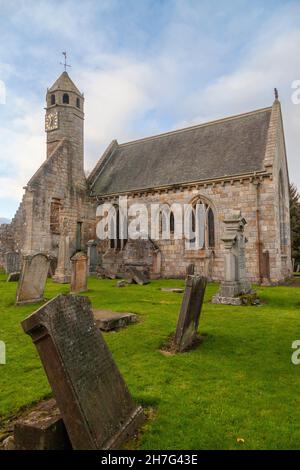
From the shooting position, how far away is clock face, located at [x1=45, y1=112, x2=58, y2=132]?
76.7ft

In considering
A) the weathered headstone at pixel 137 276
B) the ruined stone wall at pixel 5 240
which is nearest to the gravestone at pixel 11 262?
the ruined stone wall at pixel 5 240

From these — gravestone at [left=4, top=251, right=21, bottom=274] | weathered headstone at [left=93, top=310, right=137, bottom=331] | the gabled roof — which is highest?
the gabled roof

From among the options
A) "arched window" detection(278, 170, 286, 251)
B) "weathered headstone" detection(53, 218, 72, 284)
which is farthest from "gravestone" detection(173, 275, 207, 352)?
"arched window" detection(278, 170, 286, 251)

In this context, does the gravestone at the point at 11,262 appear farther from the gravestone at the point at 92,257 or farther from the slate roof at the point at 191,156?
the slate roof at the point at 191,156

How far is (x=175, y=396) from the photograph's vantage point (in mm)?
4180

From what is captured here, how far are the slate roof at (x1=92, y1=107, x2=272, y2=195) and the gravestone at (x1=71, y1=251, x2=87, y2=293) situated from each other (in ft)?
32.1

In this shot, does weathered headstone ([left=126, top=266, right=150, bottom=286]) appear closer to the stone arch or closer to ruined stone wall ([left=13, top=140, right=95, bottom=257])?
the stone arch

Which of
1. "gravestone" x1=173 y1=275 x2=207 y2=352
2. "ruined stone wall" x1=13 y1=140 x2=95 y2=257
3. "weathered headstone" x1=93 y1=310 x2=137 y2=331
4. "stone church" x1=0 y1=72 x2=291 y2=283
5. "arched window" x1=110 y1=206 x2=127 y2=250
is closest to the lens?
"gravestone" x1=173 y1=275 x2=207 y2=352

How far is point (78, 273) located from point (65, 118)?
1527 cm

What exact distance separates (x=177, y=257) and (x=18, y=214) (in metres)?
11.0

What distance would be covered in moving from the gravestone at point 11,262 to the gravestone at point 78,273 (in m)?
7.75

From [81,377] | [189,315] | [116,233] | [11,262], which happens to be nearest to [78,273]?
[189,315]

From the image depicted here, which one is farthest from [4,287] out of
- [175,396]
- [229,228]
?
[175,396]
